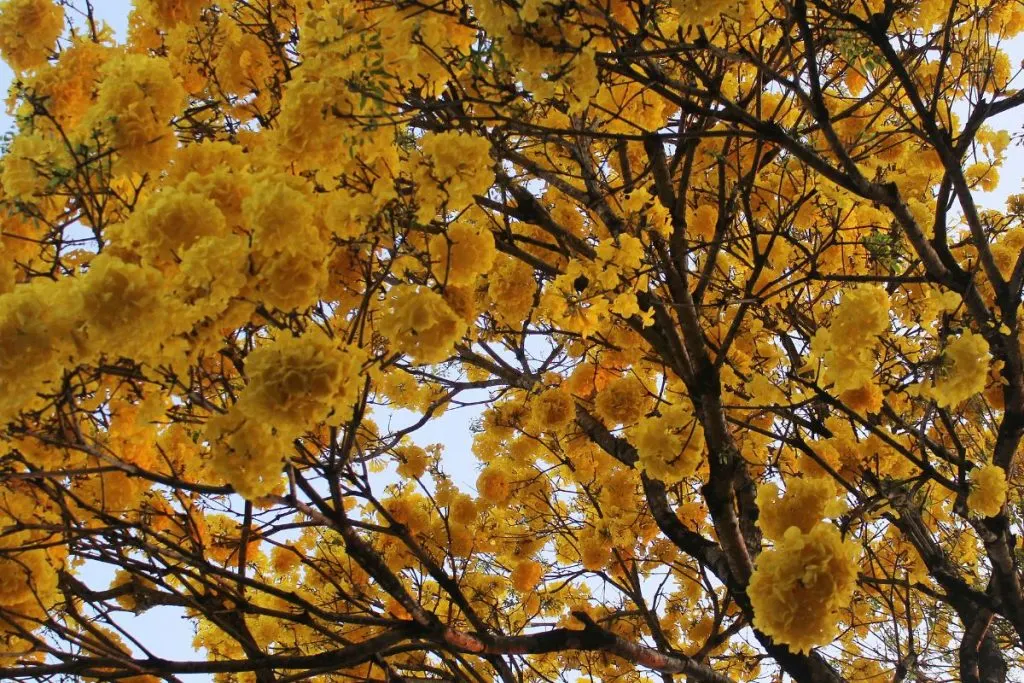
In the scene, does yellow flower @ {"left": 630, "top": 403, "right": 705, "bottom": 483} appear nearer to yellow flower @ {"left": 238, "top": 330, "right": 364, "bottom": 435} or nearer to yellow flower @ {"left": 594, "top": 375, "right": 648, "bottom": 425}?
yellow flower @ {"left": 594, "top": 375, "right": 648, "bottom": 425}

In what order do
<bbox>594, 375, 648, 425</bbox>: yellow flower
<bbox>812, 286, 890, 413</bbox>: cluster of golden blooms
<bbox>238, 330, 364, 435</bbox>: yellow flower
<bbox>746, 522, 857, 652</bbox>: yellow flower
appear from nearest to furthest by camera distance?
1. <bbox>238, 330, 364, 435</bbox>: yellow flower
2. <bbox>746, 522, 857, 652</bbox>: yellow flower
3. <bbox>812, 286, 890, 413</bbox>: cluster of golden blooms
4. <bbox>594, 375, 648, 425</bbox>: yellow flower

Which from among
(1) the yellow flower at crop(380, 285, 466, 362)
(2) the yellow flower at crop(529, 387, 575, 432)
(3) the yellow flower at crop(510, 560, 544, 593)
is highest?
(2) the yellow flower at crop(529, 387, 575, 432)

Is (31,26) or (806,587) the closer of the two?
(806,587)

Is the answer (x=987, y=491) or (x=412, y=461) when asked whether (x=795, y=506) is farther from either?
(x=412, y=461)

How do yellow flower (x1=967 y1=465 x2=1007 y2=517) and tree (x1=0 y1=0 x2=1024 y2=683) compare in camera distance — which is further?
yellow flower (x1=967 y1=465 x2=1007 y2=517)

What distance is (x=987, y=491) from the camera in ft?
11.6

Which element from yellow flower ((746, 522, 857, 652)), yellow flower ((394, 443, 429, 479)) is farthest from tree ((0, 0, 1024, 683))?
yellow flower ((394, 443, 429, 479))

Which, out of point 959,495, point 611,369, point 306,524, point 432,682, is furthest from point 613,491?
point 306,524

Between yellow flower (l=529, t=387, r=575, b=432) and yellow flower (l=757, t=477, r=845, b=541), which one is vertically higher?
yellow flower (l=529, t=387, r=575, b=432)

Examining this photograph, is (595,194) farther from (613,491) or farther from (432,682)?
(432,682)

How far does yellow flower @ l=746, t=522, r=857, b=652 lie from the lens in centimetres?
247

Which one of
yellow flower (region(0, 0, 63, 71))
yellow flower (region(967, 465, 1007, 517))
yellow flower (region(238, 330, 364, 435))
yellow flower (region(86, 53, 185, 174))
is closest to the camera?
yellow flower (region(238, 330, 364, 435))

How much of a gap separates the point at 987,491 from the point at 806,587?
5.33 feet

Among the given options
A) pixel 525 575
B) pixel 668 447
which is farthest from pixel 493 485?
pixel 668 447
